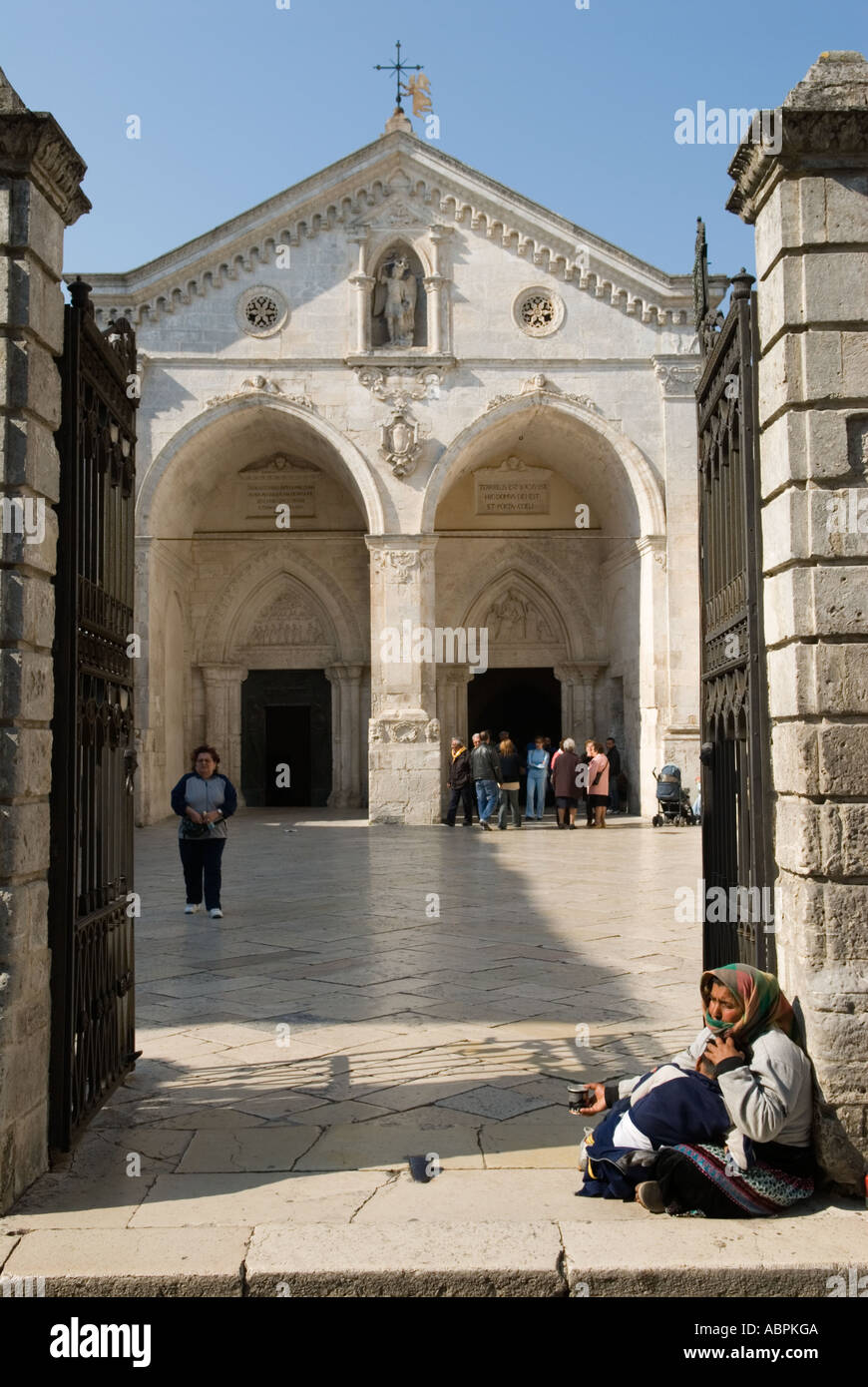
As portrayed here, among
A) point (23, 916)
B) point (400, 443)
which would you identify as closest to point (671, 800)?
point (400, 443)

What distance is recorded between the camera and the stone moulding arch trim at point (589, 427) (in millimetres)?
19844

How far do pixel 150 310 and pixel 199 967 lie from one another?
48.6ft

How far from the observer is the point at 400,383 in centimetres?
1994

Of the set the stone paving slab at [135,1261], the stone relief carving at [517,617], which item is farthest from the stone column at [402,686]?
the stone paving slab at [135,1261]

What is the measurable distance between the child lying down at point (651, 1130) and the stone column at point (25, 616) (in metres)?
1.79

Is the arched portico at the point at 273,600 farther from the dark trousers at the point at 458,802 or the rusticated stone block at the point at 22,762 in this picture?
the rusticated stone block at the point at 22,762

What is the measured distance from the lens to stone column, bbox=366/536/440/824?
19656mm

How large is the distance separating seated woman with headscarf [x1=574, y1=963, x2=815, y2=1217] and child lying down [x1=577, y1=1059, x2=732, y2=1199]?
0.03m

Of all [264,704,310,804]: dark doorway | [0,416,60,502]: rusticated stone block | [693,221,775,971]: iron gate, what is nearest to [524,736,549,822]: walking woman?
[264,704,310,804]: dark doorway

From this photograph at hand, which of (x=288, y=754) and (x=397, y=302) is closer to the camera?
(x=397, y=302)

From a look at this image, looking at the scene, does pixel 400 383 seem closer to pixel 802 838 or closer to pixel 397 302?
pixel 397 302

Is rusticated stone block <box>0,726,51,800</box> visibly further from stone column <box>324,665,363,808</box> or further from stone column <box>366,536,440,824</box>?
stone column <box>324,665,363,808</box>

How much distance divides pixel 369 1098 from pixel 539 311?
17266 mm

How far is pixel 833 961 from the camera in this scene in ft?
12.9
